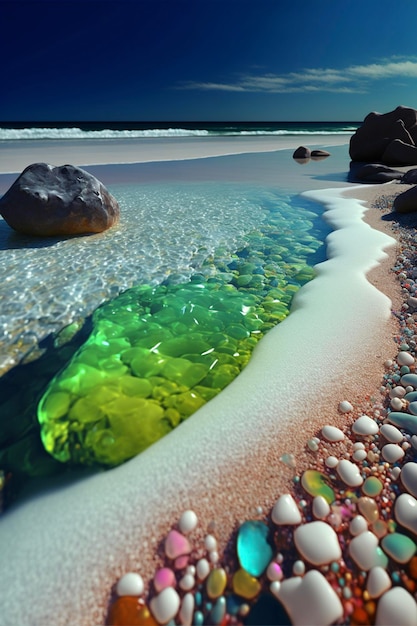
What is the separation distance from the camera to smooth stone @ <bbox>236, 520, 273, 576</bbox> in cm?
111

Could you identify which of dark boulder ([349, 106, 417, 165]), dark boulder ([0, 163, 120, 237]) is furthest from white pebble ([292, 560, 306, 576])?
dark boulder ([349, 106, 417, 165])

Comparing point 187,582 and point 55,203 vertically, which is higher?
point 55,203

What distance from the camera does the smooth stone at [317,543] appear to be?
111cm

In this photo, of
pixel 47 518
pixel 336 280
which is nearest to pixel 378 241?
pixel 336 280

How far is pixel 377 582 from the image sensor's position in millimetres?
1047

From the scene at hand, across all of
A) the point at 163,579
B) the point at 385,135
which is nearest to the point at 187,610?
the point at 163,579

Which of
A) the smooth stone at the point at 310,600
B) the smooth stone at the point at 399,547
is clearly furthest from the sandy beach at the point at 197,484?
the smooth stone at the point at 399,547

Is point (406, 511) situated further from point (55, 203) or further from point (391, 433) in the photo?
point (55, 203)

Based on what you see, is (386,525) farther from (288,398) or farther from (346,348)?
(346,348)

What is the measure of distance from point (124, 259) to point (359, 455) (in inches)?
109

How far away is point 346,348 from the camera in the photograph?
2.06 meters

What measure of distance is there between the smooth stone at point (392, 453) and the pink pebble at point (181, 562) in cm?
84

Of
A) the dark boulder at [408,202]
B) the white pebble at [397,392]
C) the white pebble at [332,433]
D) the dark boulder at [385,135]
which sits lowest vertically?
the white pebble at [332,433]

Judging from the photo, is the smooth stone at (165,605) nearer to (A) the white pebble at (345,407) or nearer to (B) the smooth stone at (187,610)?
(B) the smooth stone at (187,610)
